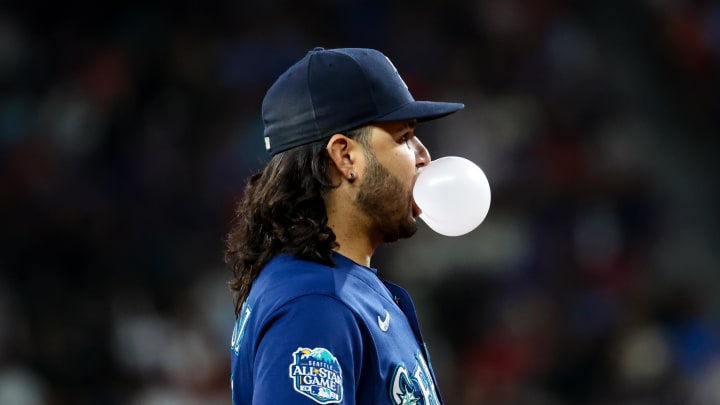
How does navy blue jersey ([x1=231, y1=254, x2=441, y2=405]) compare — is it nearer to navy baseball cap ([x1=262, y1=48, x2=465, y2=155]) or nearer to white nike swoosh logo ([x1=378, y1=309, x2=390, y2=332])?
white nike swoosh logo ([x1=378, y1=309, x2=390, y2=332])

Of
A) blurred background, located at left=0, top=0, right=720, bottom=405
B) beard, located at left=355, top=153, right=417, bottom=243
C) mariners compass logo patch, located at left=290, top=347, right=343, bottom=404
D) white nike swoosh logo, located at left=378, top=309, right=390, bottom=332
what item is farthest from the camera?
blurred background, located at left=0, top=0, right=720, bottom=405

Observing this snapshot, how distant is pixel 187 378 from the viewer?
6.69 metres

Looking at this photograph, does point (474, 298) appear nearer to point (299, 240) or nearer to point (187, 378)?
point (187, 378)

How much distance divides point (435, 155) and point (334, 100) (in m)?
4.90

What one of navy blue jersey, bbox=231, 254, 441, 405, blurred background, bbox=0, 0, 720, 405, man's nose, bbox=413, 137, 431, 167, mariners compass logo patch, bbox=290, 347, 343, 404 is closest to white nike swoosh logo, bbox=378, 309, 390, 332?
navy blue jersey, bbox=231, 254, 441, 405

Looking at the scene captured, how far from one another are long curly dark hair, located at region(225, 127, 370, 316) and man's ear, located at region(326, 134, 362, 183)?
16 mm

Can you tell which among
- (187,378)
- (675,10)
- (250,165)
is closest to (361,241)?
(187,378)

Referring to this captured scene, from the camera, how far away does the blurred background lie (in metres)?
6.75

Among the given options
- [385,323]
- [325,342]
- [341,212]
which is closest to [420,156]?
[341,212]

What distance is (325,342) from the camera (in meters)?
2.14

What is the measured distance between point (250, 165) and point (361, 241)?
4.94 metres

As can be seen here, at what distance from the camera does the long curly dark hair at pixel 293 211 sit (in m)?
2.42

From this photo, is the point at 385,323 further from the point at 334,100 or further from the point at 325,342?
the point at 334,100

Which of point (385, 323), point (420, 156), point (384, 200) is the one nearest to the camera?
point (385, 323)
